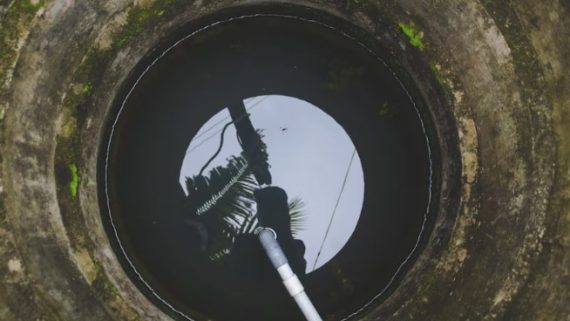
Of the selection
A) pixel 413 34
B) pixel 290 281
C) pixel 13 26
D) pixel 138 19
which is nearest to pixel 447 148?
pixel 413 34

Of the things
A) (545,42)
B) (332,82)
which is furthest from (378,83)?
(545,42)

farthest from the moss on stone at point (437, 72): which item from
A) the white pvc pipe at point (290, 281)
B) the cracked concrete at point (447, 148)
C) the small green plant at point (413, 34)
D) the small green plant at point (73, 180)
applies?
the small green plant at point (73, 180)

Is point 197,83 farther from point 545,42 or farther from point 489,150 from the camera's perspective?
point 545,42

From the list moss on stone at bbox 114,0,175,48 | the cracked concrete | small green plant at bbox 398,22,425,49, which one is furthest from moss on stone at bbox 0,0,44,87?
small green plant at bbox 398,22,425,49

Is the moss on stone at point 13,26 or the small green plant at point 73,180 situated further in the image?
the small green plant at point 73,180

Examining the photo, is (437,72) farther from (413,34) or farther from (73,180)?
(73,180)

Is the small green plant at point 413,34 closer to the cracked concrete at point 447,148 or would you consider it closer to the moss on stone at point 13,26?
the cracked concrete at point 447,148
